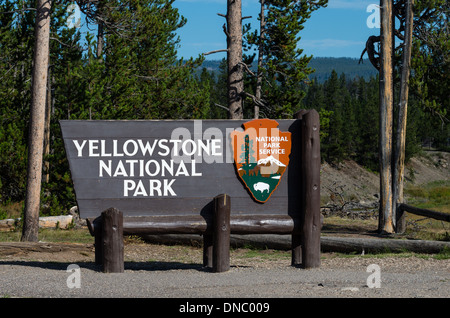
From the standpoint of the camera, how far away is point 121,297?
6.73 meters

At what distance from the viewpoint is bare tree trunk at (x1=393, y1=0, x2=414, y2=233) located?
16.9 metres

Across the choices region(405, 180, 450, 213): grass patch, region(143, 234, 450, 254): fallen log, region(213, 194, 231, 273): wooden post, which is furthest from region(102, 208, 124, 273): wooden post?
region(405, 180, 450, 213): grass patch

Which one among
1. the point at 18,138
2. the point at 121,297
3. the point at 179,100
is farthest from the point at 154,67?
the point at 121,297

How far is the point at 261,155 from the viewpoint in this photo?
890cm

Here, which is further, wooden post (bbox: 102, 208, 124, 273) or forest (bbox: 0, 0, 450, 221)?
forest (bbox: 0, 0, 450, 221)

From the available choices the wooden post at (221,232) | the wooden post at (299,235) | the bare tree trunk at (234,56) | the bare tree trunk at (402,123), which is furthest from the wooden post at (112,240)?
the bare tree trunk at (402,123)

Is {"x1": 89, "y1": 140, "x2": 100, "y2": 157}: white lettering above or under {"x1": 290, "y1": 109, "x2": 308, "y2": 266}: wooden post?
above

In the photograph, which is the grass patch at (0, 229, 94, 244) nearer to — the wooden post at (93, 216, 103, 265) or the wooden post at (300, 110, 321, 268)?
the wooden post at (93, 216, 103, 265)

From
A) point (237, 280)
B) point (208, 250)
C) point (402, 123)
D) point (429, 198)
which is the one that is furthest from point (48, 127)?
point (429, 198)

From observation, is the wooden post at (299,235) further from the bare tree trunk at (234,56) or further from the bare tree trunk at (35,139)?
the bare tree trunk at (35,139)

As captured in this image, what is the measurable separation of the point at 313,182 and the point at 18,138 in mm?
14677

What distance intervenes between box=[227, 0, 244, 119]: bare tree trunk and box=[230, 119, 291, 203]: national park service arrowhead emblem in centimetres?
496

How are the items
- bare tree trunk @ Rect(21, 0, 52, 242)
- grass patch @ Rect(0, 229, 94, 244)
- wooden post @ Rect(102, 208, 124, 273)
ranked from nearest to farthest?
wooden post @ Rect(102, 208, 124, 273) → bare tree trunk @ Rect(21, 0, 52, 242) → grass patch @ Rect(0, 229, 94, 244)
